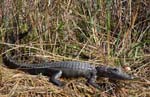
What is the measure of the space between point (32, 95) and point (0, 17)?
1.11 m

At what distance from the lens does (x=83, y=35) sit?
15.6 ft

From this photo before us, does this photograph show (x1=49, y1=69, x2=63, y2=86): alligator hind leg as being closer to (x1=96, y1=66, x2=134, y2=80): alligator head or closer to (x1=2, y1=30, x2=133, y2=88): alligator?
(x1=2, y1=30, x2=133, y2=88): alligator

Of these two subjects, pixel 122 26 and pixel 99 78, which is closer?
pixel 99 78

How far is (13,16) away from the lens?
4707 millimetres

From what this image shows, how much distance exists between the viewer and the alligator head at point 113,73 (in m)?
4.14

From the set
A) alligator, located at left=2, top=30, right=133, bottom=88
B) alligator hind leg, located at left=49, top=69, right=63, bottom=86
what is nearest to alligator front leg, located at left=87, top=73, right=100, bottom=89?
alligator, located at left=2, top=30, right=133, bottom=88

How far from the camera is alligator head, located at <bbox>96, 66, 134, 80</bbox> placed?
13.6 ft

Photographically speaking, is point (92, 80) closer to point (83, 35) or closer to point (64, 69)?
point (64, 69)

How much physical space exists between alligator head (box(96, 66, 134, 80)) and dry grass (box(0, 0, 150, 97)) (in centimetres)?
6

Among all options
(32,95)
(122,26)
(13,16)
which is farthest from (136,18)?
(32,95)

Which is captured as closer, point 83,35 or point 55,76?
point 55,76

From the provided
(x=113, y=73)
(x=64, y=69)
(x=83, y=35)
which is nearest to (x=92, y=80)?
(x=113, y=73)

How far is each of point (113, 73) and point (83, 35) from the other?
0.72 m

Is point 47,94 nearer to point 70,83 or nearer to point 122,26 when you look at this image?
point 70,83
